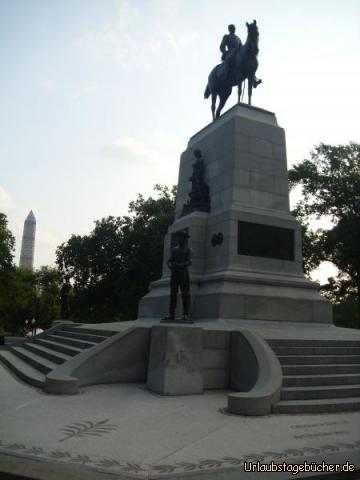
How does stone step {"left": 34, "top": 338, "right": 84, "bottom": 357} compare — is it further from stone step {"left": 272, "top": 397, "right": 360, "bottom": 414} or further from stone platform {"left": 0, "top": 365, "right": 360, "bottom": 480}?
stone step {"left": 272, "top": 397, "right": 360, "bottom": 414}

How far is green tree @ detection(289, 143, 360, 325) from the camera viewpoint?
33.2 m

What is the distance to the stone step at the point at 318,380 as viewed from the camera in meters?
8.57

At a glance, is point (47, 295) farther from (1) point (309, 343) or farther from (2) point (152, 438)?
(2) point (152, 438)

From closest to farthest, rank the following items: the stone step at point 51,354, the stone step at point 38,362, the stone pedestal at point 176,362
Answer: the stone pedestal at point 176,362 → the stone step at point 38,362 → the stone step at point 51,354

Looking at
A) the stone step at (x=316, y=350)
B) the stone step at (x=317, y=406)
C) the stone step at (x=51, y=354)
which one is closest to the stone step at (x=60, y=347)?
the stone step at (x=51, y=354)

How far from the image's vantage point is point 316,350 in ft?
32.8

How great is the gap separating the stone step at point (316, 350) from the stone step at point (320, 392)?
122 centimetres

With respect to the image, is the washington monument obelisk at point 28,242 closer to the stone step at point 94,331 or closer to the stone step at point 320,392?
the stone step at point 94,331

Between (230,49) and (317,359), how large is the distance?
14.1 metres

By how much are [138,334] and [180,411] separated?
3013 mm

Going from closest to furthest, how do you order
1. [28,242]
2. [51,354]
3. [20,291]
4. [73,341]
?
[51,354] → [73,341] → [20,291] → [28,242]

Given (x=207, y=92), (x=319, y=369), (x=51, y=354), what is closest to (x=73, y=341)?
(x=51, y=354)

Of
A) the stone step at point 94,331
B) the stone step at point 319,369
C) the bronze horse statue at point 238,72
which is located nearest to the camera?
the stone step at point 319,369

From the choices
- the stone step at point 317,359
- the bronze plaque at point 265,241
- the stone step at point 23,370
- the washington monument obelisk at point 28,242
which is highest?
the washington monument obelisk at point 28,242
